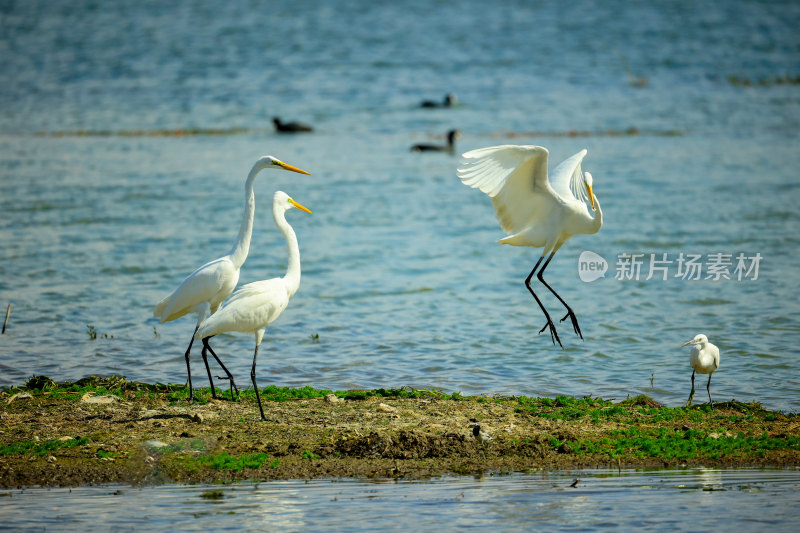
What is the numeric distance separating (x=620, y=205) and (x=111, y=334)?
36.2 feet

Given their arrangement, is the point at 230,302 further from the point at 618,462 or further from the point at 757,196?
the point at 757,196

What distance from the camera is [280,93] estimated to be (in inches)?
1532

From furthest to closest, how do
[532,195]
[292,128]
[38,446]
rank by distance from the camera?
[292,128] < [532,195] < [38,446]

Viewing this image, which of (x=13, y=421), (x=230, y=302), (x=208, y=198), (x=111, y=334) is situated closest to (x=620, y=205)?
(x=208, y=198)

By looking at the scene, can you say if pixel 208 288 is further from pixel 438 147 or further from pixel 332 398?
pixel 438 147

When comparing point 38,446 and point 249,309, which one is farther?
point 249,309

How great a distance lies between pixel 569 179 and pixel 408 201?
33.6 feet

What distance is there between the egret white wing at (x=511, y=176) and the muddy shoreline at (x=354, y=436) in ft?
7.07

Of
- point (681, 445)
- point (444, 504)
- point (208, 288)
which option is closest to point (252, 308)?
point (208, 288)

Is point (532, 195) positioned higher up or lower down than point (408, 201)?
higher up

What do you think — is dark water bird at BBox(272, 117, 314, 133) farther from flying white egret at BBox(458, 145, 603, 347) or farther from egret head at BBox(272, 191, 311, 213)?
egret head at BBox(272, 191, 311, 213)

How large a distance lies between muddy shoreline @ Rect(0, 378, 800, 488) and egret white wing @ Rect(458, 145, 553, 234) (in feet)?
7.07

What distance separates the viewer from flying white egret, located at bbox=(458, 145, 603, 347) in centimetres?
898

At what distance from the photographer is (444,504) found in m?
6.12
